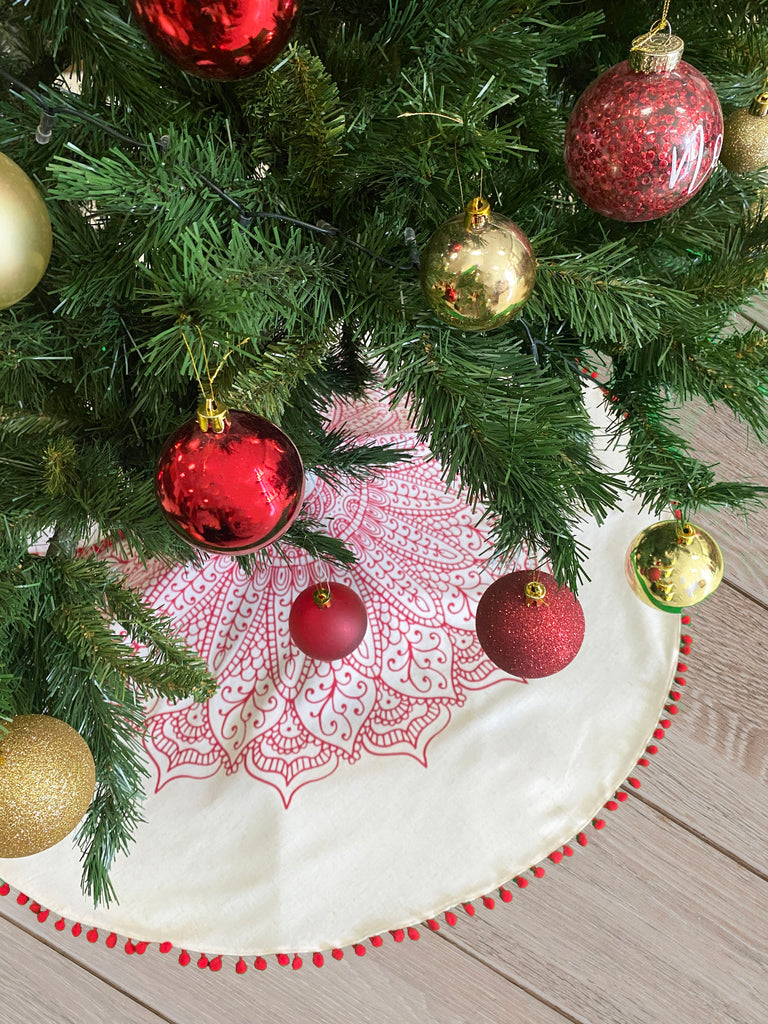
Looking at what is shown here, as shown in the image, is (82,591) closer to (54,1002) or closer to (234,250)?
(234,250)

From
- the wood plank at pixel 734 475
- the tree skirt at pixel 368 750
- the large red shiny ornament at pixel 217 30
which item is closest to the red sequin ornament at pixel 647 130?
the large red shiny ornament at pixel 217 30

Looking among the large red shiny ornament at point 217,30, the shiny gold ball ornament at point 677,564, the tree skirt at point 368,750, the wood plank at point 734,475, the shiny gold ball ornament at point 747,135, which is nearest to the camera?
the large red shiny ornament at point 217,30

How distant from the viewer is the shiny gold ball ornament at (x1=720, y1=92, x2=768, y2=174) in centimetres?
39

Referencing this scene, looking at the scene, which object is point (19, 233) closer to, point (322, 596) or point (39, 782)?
point (39, 782)

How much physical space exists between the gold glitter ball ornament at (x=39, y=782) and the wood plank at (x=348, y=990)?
303 mm

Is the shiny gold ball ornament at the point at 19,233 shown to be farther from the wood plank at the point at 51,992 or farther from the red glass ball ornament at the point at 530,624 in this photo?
the wood plank at the point at 51,992

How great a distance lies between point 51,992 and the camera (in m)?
0.66

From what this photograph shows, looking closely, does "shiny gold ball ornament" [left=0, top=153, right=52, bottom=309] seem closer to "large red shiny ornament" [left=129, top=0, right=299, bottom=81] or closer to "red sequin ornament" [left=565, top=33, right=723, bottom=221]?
"large red shiny ornament" [left=129, top=0, right=299, bottom=81]

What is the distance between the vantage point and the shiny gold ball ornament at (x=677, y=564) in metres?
0.50

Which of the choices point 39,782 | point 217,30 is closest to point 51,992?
point 39,782

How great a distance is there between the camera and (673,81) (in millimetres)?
310

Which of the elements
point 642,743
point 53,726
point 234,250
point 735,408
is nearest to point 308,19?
point 234,250

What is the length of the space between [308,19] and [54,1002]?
2.57 feet

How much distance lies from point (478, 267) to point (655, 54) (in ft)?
0.38
